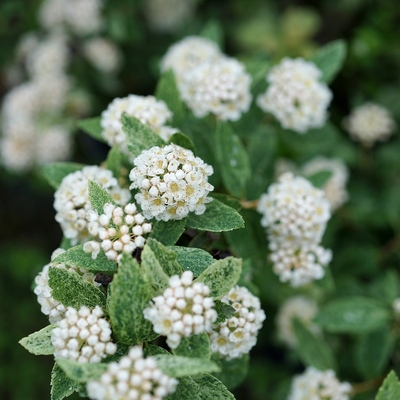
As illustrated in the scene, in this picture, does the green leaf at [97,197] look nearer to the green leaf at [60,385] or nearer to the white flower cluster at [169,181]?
the white flower cluster at [169,181]

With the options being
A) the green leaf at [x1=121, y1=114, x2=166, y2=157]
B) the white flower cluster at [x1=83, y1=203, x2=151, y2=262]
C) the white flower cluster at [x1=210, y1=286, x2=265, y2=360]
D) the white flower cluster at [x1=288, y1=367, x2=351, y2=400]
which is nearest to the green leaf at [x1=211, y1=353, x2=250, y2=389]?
the white flower cluster at [x1=210, y1=286, x2=265, y2=360]

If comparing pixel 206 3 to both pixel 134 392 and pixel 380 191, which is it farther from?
pixel 134 392

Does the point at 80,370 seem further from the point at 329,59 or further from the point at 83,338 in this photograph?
the point at 329,59

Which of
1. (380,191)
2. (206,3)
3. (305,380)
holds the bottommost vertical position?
(305,380)

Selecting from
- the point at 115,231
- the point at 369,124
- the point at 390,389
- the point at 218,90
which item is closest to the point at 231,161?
the point at 218,90

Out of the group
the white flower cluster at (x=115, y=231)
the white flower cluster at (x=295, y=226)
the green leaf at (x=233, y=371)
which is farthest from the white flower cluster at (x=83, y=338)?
the white flower cluster at (x=295, y=226)

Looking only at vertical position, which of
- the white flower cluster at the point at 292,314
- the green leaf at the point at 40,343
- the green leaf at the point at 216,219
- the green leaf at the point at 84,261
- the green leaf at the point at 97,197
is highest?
the green leaf at the point at 97,197

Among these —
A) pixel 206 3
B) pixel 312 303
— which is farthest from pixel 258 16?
pixel 312 303
